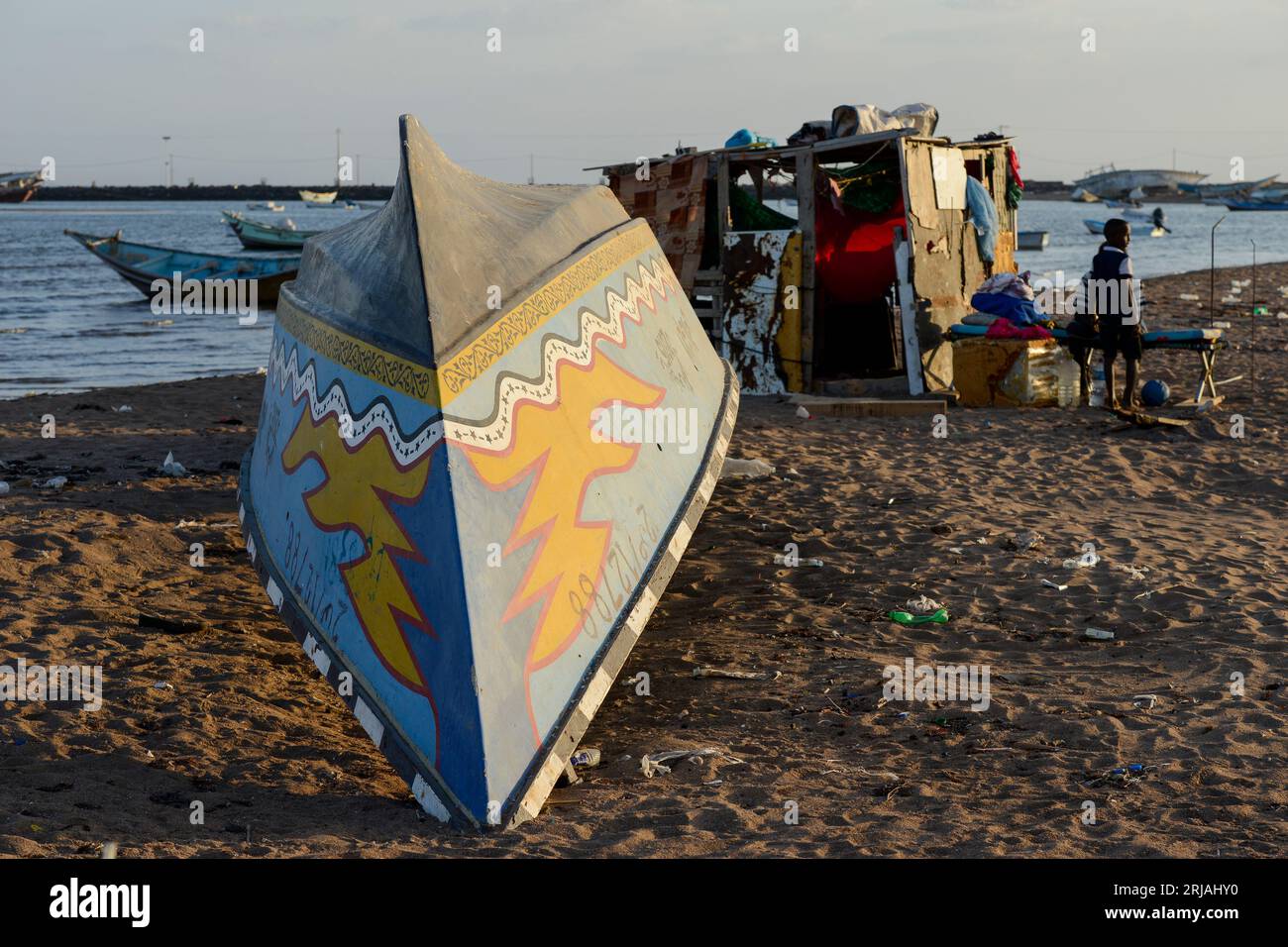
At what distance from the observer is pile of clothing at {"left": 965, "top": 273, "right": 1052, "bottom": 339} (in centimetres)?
1247

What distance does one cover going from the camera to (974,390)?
1268 cm

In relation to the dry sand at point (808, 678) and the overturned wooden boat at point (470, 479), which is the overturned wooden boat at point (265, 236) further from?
the overturned wooden boat at point (470, 479)

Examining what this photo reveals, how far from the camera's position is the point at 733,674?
616cm

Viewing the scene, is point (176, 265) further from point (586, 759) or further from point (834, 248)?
point (586, 759)

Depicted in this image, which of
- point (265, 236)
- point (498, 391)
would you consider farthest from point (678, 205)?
point (265, 236)

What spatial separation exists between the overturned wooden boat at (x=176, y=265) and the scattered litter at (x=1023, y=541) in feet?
82.6

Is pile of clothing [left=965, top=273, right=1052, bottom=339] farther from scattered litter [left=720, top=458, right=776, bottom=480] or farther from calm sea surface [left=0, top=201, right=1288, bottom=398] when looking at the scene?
calm sea surface [left=0, top=201, right=1288, bottom=398]

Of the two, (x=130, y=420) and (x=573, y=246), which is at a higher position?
(x=573, y=246)

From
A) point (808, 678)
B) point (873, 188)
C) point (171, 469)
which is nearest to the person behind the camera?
point (808, 678)

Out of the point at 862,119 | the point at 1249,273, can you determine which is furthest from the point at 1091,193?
the point at 862,119

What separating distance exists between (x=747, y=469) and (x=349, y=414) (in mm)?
4583

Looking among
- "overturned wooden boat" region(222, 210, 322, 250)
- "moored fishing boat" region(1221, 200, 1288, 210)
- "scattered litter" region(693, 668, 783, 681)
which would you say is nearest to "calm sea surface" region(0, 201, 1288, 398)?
"overturned wooden boat" region(222, 210, 322, 250)
